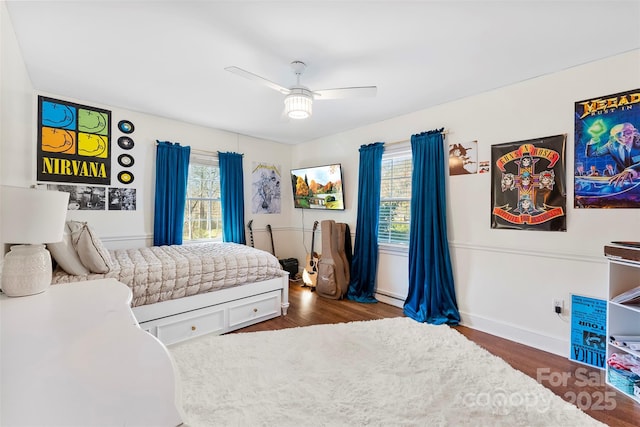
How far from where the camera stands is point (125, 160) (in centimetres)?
338

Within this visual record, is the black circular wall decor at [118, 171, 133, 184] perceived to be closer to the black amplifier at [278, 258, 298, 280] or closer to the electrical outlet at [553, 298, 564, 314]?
the black amplifier at [278, 258, 298, 280]

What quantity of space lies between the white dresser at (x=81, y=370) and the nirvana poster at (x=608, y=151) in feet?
9.82

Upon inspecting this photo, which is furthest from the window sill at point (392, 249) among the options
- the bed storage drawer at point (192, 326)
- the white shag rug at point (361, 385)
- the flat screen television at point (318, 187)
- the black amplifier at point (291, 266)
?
the bed storage drawer at point (192, 326)

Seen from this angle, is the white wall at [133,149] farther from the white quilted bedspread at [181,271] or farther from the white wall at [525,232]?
the white wall at [525,232]

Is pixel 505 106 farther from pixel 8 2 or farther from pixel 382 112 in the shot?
pixel 8 2

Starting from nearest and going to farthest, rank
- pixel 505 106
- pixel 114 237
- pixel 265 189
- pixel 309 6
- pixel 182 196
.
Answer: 1. pixel 309 6
2. pixel 505 106
3. pixel 114 237
4. pixel 182 196
5. pixel 265 189

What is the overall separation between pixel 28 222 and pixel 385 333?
7.93 ft

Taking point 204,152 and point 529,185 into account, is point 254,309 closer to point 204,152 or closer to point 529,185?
point 204,152

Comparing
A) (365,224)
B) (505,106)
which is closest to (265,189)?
(365,224)

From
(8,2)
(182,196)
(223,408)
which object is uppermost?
(8,2)

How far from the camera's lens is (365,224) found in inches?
A: 148

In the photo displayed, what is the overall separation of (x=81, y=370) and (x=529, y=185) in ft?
10.3

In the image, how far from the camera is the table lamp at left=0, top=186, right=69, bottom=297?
1.11 m

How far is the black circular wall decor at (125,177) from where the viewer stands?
3.36 meters
